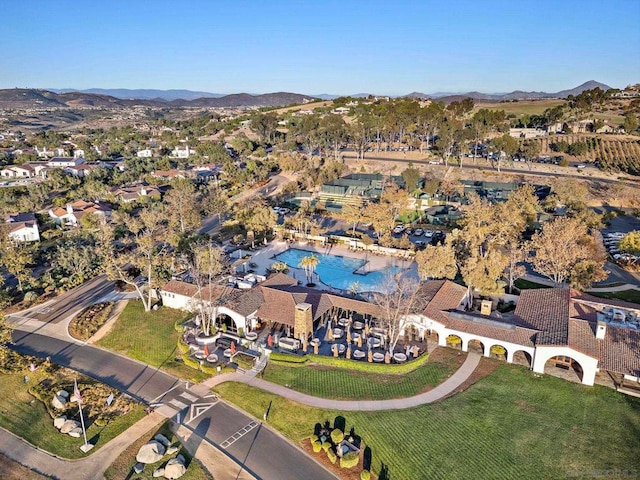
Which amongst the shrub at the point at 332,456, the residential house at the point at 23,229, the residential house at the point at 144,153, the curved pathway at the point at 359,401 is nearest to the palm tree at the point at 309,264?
the curved pathway at the point at 359,401

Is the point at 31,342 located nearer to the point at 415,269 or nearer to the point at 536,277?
the point at 415,269

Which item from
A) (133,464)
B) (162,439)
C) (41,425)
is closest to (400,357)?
(162,439)

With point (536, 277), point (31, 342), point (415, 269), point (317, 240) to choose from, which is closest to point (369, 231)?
point (317, 240)

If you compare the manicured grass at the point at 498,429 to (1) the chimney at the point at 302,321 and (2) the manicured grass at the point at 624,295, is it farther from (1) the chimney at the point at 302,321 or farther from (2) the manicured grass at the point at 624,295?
(2) the manicured grass at the point at 624,295

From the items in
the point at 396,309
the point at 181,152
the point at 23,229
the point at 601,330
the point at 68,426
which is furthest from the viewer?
the point at 181,152

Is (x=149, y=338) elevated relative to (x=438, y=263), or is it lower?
lower

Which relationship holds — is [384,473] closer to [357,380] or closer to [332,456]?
[332,456]

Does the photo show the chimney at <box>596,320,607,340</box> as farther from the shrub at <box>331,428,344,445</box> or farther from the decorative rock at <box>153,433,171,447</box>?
the decorative rock at <box>153,433,171,447</box>
